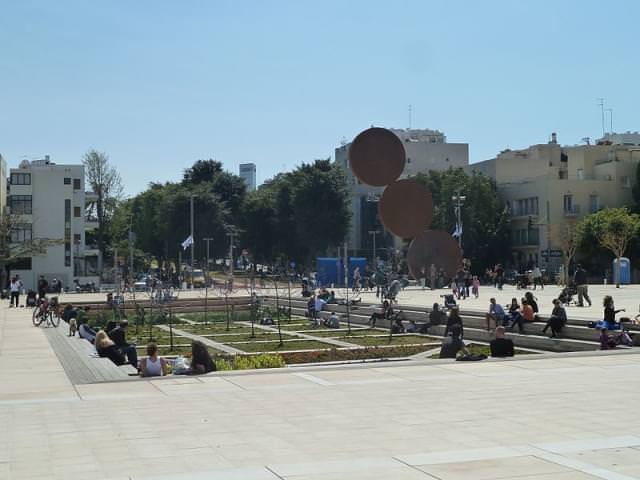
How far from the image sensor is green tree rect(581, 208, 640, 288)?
2174 inches

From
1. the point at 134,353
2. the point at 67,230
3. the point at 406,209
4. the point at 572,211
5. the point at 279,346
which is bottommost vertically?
the point at 279,346

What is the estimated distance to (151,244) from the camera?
86.9 meters

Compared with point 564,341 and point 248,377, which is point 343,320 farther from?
point 248,377

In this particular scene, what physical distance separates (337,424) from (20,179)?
65.5 meters

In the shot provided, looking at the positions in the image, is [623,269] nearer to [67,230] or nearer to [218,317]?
[218,317]

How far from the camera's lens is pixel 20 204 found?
6881cm

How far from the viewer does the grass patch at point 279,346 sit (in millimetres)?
21562

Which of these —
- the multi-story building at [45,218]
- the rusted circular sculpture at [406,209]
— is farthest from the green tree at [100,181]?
the rusted circular sculpture at [406,209]

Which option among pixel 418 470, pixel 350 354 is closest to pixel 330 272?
pixel 350 354

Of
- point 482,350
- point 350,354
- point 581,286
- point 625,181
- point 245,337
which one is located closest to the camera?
point 482,350

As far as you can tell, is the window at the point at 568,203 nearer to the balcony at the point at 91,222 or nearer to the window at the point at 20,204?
the window at the point at 20,204

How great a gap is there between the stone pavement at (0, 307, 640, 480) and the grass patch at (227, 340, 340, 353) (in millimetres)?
7189

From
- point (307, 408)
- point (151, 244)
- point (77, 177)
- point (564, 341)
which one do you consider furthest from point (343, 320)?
point (151, 244)

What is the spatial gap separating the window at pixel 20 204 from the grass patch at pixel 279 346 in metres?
51.0
